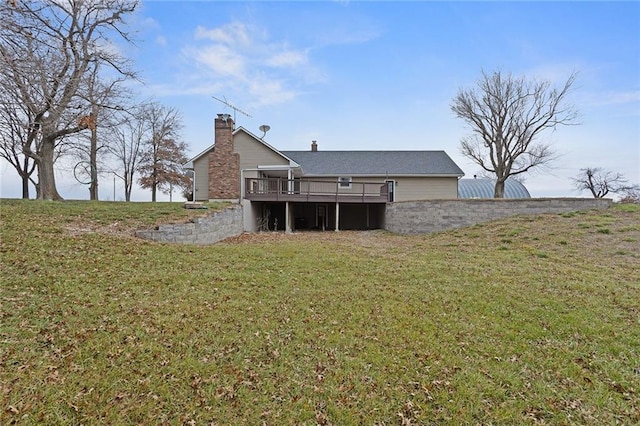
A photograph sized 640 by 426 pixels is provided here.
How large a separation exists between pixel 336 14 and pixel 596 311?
11.5m

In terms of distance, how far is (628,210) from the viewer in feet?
42.8

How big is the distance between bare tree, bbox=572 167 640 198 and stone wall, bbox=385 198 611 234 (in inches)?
774

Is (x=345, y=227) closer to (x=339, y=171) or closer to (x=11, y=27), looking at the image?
(x=339, y=171)

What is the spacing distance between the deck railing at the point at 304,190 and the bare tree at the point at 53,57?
7.11 meters

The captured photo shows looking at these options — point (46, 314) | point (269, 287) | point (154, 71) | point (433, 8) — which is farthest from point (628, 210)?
point (154, 71)

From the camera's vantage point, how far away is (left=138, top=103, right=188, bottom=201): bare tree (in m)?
28.4

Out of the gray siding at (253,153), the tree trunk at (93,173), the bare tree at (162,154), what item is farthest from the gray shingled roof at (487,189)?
the tree trunk at (93,173)

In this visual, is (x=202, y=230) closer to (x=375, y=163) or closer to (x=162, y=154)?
(x=375, y=163)

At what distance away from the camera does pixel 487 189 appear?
92.8 feet

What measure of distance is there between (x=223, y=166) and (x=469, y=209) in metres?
11.9

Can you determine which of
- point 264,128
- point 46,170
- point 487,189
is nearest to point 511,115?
point 487,189

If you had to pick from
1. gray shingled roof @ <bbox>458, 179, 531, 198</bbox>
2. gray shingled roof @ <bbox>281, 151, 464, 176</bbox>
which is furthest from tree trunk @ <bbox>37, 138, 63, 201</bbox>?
gray shingled roof @ <bbox>458, 179, 531, 198</bbox>

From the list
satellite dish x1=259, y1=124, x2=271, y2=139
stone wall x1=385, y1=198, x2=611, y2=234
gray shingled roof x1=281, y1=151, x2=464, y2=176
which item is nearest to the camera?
stone wall x1=385, y1=198, x2=611, y2=234

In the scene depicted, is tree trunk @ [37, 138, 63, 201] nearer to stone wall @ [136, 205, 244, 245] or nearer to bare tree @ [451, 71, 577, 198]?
stone wall @ [136, 205, 244, 245]
